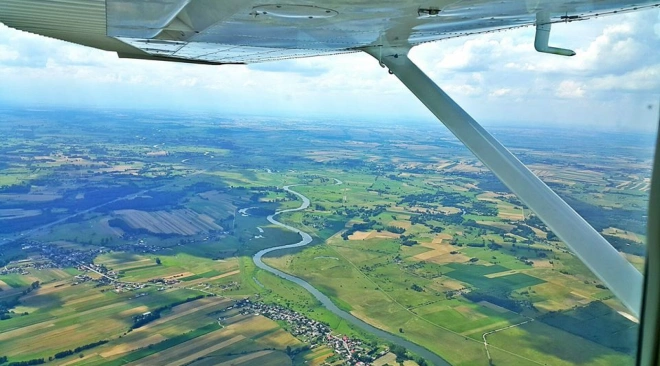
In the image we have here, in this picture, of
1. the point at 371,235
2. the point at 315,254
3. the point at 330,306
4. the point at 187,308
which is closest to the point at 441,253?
the point at 371,235

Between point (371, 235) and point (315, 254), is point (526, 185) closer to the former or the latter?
point (315, 254)

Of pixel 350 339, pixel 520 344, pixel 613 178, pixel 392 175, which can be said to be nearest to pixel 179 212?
pixel 392 175

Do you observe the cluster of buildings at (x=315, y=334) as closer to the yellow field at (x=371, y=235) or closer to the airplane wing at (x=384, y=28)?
the yellow field at (x=371, y=235)

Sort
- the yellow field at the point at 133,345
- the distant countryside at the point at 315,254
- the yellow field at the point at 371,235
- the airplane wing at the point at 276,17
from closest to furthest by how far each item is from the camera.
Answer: the airplane wing at the point at 276,17, the distant countryside at the point at 315,254, the yellow field at the point at 133,345, the yellow field at the point at 371,235

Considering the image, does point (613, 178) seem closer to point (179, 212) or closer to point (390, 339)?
point (390, 339)

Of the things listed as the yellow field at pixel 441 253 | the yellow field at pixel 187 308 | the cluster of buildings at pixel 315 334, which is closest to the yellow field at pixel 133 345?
the yellow field at pixel 187 308

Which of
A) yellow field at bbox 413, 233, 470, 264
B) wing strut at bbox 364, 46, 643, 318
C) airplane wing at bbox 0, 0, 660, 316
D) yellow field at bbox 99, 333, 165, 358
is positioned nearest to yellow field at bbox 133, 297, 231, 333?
yellow field at bbox 99, 333, 165, 358
